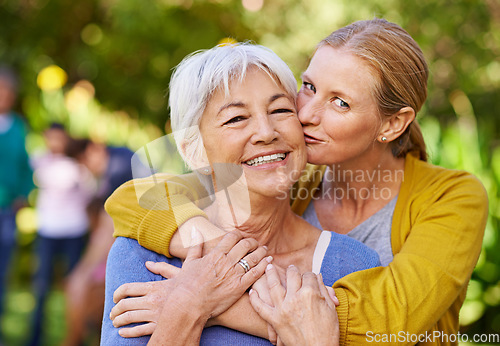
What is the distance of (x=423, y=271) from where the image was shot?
189 cm

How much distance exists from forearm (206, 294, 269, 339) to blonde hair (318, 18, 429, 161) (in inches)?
42.2

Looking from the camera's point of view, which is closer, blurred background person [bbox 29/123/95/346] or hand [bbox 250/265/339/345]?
hand [bbox 250/265/339/345]

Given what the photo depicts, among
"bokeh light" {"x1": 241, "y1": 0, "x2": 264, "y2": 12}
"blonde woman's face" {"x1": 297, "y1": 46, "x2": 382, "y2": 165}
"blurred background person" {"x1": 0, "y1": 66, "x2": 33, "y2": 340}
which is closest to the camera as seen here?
"blonde woman's face" {"x1": 297, "y1": 46, "x2": 382, "y2": 165}

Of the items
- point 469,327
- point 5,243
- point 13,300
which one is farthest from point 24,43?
point 469,327

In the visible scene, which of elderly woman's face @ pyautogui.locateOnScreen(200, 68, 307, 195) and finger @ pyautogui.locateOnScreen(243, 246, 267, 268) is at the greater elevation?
elderly woman's face @ pyautogui.locateOnScreen(200, 68, 307, 195)

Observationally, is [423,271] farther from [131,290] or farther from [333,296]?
[131,290]

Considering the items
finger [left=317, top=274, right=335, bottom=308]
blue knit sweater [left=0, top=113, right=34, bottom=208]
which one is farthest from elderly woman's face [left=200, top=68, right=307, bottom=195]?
blue knit sweater [left=0, top=113, right=34, bottom=208]

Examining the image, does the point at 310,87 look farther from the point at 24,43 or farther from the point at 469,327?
the point at 24,43

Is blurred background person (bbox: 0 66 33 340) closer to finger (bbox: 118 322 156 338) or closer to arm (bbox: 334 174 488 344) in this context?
finger (bbox: 118 322 156 338)

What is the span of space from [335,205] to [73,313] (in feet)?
11.2

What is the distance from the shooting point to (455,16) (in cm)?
681

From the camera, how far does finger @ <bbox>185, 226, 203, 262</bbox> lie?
1813 mm

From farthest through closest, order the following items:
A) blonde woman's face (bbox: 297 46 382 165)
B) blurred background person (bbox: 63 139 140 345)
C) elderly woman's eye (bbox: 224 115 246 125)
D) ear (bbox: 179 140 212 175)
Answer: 1. blurred background person (bbox: 63 139 140 345)
2. blonde woman's face (bbox: 297 46 382 165)
3. ear (bbox: 179 140 212 175)
4. elderly woman's eye (bbox: 224 115 246 125)

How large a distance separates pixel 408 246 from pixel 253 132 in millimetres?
741
